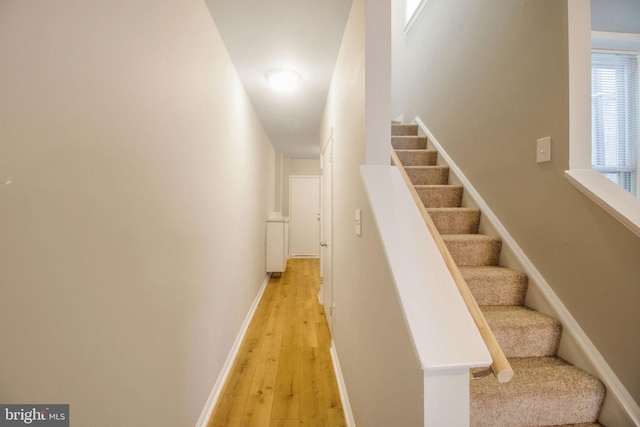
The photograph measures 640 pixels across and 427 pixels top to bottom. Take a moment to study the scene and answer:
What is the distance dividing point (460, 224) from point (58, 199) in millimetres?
2155

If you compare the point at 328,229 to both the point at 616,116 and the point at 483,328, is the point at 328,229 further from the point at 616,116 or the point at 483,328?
the point at 616,116

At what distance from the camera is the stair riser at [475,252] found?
5.67 ft

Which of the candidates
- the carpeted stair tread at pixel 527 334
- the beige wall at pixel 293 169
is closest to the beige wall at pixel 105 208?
the carpeted stair tread at pixel 527 334

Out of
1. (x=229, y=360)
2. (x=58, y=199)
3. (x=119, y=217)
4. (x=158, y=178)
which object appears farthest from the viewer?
(x=229, y=360)

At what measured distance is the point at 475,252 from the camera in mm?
1737

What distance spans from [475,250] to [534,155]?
665mm

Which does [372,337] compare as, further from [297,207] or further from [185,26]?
[297,207]

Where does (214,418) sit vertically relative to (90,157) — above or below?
below

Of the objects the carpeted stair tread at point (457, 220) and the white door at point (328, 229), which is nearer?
the carpeted stair tread at point (457, 220)

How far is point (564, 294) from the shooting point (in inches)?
52.6

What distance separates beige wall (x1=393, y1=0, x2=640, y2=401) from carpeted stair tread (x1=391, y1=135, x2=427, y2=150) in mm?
315

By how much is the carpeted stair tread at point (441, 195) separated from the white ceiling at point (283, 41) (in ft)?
4.44

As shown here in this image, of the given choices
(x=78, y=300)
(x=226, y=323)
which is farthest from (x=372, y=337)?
(x=226, y=323)

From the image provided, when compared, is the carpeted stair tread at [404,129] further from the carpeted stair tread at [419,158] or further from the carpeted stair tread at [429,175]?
the carpeted stair tread at [429,175]
